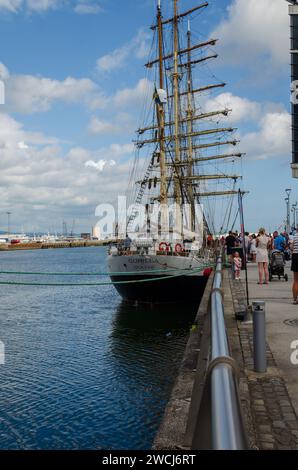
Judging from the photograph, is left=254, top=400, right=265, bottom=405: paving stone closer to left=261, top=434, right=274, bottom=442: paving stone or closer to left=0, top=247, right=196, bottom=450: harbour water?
left=261, top=434, right=274, bottom=442: paving stone

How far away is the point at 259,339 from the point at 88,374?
9162 mm

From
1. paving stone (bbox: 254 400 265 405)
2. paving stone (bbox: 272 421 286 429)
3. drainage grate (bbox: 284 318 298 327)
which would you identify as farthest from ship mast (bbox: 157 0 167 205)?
paving stone (bbox: 272 421 286 429)

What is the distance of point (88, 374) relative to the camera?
14.0m

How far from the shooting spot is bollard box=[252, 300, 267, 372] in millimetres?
5844

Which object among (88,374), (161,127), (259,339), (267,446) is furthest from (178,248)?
(267,446)

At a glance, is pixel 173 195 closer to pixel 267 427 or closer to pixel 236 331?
pixel 236 331

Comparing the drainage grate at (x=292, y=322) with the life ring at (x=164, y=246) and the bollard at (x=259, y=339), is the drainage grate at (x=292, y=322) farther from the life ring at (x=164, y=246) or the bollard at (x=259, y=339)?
the life ring at (x=164, y=246)

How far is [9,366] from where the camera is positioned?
49.2 ft

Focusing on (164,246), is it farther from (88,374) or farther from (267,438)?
(267,438)

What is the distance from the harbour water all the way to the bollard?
3951 mm

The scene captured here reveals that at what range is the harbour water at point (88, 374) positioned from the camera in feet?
31.4

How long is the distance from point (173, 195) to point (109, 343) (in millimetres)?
25993

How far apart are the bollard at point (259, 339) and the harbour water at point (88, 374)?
13.0 ft
